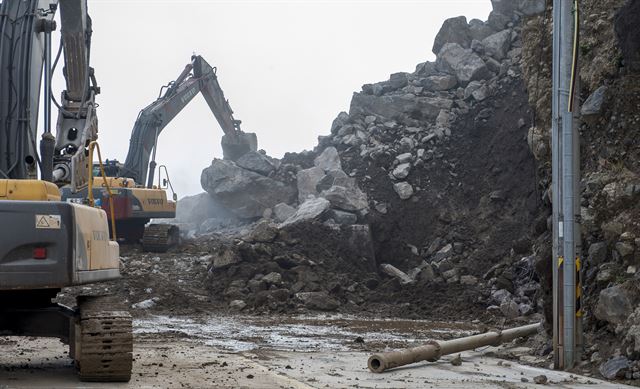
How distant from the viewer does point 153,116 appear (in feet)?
84.3

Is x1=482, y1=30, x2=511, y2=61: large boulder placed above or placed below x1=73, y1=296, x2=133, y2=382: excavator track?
above

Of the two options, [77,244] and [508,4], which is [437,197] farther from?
[77,244]

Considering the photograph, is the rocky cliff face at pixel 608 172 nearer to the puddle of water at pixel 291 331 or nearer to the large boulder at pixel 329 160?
the puddle of water at pixel 291 331

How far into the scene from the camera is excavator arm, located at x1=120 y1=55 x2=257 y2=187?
2516 cm

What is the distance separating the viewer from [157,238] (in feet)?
78.7

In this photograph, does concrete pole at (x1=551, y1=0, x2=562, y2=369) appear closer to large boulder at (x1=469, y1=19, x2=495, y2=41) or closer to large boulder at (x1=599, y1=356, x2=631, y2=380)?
large boulder at (x1=599, y1=356, x2=631, y2=380)

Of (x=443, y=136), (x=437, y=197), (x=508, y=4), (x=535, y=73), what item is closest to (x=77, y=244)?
(x=535, y=73)

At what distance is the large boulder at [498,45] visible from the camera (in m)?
29.9

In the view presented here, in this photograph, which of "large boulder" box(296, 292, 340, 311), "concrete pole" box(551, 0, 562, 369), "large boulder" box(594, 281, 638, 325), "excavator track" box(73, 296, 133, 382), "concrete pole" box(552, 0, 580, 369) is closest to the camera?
"excavator track" box(73, 296, 133, 382)

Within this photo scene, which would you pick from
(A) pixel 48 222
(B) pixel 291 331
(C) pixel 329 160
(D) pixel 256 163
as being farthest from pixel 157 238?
(A) pixel 48 222

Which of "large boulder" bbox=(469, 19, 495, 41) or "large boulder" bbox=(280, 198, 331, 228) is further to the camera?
"large boulder" bbox=(469, 19, 495, 41)

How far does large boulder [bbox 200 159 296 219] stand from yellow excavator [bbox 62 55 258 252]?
2183 mm

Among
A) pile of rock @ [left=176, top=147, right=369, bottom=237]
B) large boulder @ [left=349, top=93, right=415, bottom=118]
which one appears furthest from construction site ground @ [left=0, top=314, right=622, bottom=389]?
large boulder @ [left=349, top=93, right=415, bottom=118]

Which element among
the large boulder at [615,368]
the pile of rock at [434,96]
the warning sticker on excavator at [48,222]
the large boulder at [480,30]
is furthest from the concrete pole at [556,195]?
the large boulder at [480,30]
